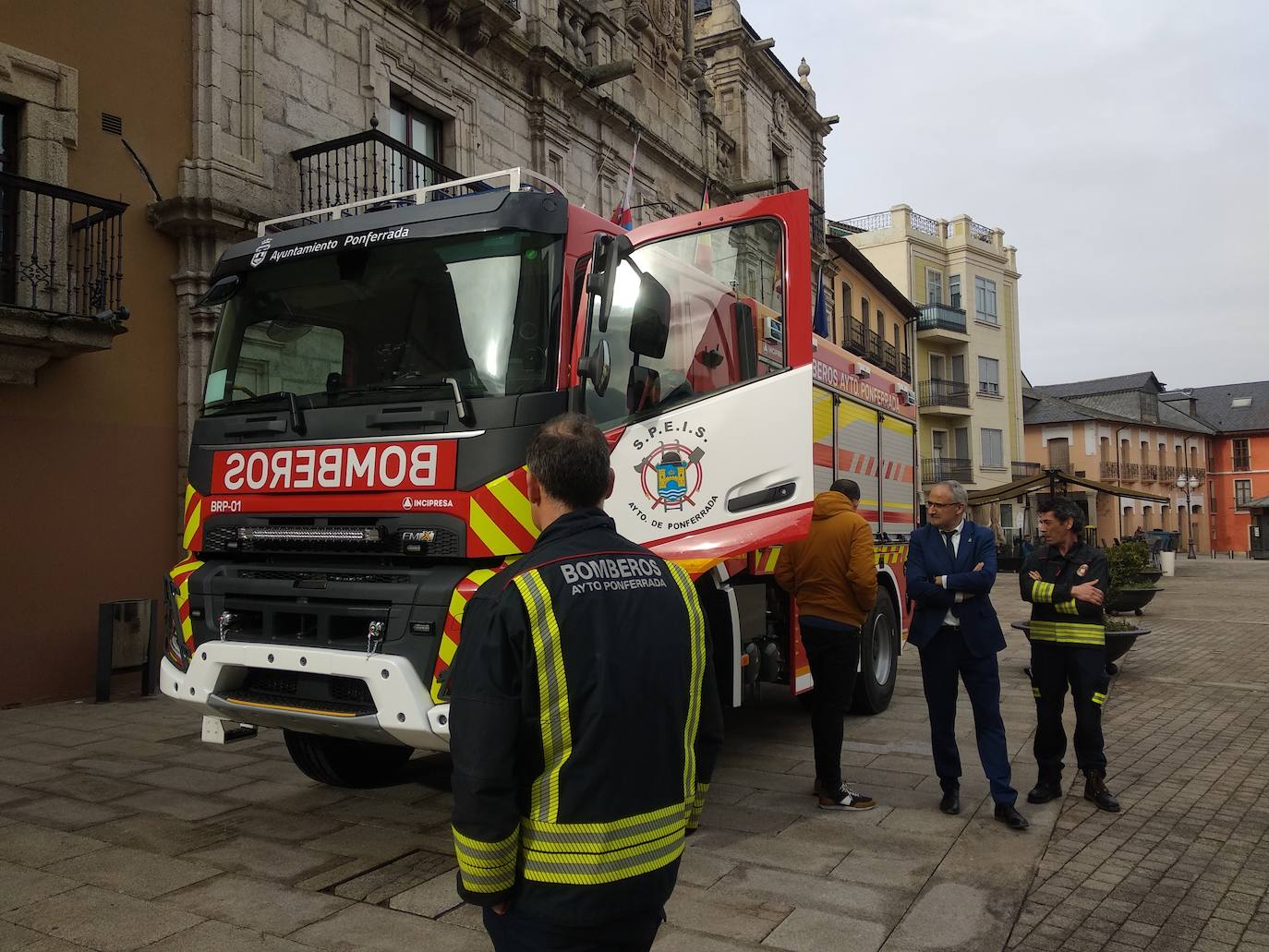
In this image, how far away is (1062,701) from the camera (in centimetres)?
558

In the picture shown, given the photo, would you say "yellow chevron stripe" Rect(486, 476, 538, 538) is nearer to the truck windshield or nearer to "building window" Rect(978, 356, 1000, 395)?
the truck windshield

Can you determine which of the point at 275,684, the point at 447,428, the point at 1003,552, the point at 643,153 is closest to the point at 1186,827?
the point at 447,428

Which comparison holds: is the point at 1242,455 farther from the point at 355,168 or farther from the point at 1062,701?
the point at 1062,701

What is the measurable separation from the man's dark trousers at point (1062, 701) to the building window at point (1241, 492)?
223 ft

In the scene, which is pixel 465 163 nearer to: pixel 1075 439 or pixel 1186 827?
pixel 1186 827

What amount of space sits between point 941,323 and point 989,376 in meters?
4.71

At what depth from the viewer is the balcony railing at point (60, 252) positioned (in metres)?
8.60

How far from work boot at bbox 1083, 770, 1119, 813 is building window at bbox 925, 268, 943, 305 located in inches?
1606

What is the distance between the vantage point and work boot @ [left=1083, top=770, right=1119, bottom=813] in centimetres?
539

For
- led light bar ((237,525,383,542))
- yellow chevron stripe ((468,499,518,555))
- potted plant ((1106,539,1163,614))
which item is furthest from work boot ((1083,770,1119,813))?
potted plant ((1106,539,1163,614))

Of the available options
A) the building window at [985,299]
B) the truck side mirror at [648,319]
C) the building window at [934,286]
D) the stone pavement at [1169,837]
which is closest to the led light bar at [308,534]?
the truck side mirror at [648,319]

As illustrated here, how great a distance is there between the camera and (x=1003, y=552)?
3195cm

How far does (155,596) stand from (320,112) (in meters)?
5.72

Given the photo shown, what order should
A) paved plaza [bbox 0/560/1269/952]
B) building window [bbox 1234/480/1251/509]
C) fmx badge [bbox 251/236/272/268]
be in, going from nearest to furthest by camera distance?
paved plaza [bbox 0/560/1269/952], fmx badge [bbox 251/236/272/268], building window [bbox 1234/480/1251/509]
